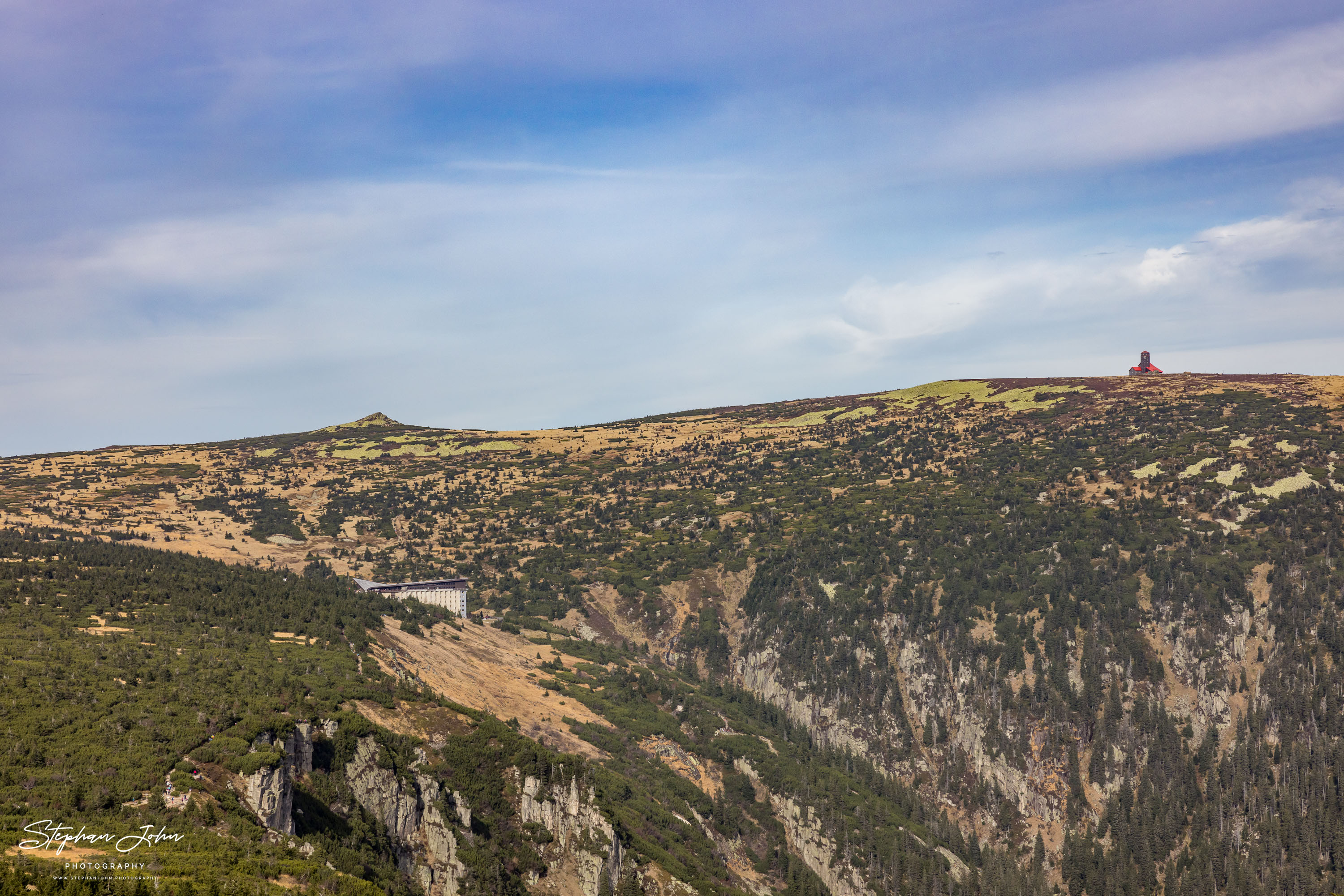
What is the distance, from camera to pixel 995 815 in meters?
117

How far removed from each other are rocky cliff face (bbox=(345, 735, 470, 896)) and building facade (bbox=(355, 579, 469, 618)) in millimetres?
66908

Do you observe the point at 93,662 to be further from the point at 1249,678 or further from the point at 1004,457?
the point at 1004,457

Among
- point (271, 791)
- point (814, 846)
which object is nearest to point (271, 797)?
point (271, 791)

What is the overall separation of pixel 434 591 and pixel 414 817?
240 feet

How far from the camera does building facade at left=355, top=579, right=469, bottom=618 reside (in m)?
126

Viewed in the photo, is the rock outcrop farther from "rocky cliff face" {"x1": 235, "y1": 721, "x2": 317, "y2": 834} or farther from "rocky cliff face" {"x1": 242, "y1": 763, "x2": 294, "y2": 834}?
"rocky cliff face" {"x1": 242, "y1": 763, "x2": 294, "y2": 834}

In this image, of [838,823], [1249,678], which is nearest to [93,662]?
[838,823]

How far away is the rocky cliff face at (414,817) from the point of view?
54594 mm

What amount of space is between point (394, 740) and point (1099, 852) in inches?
3462

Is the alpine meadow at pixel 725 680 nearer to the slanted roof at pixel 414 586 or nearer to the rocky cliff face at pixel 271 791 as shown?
the rocky cliff face at pixel 271 791

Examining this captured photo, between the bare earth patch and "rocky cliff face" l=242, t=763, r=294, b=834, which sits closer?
"rocky cliff face" l=242, t=763, r=294, b=834
